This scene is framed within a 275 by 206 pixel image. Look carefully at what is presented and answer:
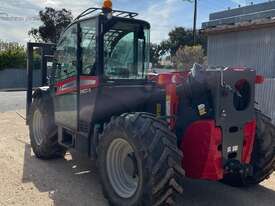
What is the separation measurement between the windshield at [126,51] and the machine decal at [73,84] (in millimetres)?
215

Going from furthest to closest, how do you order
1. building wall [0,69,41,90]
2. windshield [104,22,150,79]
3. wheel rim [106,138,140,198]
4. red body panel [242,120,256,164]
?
building wall [0,69,41,90] < windshield [104,22,150,79] < red body panel [242,120,256,164] < wheel rim [106,138,140,198]

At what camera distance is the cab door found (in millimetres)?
5863

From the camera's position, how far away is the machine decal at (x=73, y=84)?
17.7 feet

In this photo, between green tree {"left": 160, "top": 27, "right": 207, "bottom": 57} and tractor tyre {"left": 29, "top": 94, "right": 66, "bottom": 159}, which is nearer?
tractor tyre {"left": 29, "top": 94, "right": 66, "bottom": 159}

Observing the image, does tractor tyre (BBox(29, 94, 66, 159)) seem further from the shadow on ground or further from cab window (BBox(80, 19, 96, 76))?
cab window (BBox(80, 19, 96, 76))

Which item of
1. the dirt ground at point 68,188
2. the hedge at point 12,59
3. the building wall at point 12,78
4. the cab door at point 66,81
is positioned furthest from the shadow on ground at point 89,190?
the hedge at point 12,59

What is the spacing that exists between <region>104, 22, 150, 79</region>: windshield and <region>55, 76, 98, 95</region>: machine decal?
0.21 m

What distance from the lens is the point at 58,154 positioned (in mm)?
7102

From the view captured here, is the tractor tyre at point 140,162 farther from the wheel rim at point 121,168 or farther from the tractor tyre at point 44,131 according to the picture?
the tractor tyre at point 44,131

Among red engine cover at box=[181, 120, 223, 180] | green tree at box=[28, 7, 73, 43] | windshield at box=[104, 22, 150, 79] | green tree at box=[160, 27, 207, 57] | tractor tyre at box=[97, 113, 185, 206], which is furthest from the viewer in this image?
green tree at box=[160, 27, 207, 57]

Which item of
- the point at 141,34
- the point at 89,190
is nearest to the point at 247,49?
the point at 141,34

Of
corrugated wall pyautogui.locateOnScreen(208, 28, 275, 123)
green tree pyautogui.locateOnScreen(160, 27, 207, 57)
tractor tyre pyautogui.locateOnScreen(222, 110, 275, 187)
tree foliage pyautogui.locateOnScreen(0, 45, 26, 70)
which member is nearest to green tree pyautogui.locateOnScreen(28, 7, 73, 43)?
tree foliage pyautogui.locateOnScreen(0, 45, 26, 70)

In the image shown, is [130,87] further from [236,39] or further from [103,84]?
[236,39]

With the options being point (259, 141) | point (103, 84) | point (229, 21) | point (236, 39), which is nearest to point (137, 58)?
point (103, 84)
